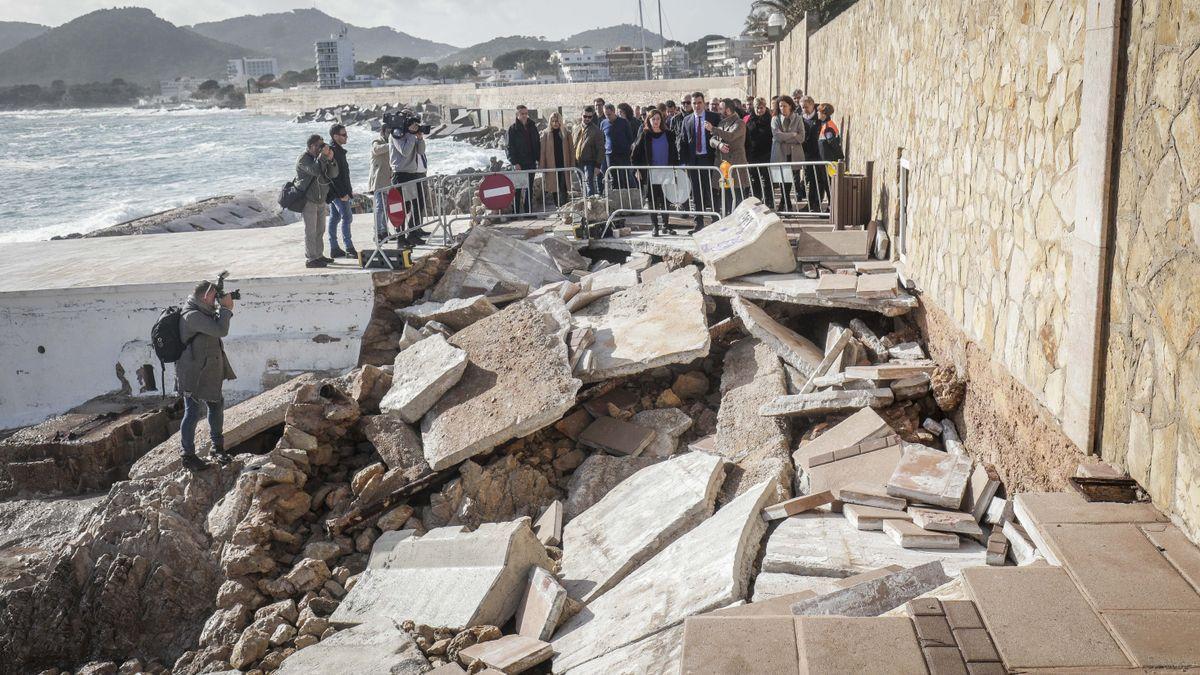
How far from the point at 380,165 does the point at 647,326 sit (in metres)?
5.27

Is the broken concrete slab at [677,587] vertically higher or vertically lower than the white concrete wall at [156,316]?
lower

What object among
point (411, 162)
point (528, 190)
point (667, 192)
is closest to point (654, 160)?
point (667, 192)

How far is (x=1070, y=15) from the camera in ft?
15.3

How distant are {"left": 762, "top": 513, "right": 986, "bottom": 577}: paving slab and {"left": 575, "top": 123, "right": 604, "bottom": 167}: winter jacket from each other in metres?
8.17

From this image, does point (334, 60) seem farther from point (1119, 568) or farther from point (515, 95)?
point (1119, 568)

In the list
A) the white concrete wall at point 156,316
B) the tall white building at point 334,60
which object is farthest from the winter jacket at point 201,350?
the tall white building at point 334,60

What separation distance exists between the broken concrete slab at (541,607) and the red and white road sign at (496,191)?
7.44 m

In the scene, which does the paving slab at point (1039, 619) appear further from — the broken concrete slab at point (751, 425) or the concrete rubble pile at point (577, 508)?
the broken concrete slab at point (751, 425)

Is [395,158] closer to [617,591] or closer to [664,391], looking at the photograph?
[664,391]

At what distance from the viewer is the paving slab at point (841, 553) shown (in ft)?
15.4

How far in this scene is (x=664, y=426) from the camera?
778 cm

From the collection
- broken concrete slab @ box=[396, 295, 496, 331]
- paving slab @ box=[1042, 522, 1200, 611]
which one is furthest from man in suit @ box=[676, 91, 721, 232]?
paving slab @ box=[1042, 522, 1200, 611]

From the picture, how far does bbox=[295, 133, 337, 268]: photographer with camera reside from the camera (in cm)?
1052

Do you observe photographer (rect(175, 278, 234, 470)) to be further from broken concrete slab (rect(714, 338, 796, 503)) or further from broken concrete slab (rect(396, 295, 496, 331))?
broken concrete slab (rect(714, 338, 796, 503))
